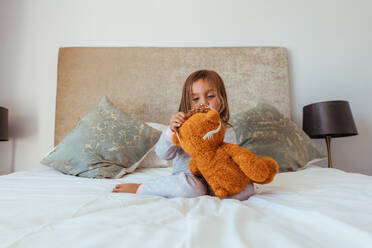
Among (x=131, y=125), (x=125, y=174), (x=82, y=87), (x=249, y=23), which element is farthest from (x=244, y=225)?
(x=249, y=23)

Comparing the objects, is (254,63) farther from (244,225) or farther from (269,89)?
(244,225)

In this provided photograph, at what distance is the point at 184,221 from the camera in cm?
41

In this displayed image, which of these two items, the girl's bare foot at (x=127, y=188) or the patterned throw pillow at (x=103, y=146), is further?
the patterned throw pillow at (x=103, y=146)

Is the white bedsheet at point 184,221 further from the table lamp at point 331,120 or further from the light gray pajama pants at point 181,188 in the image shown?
the table lamp at point 331,120

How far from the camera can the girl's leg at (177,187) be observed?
674mm

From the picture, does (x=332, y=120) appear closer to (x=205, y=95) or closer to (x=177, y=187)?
(x=205, y=95)

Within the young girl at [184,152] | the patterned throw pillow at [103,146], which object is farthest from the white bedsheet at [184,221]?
the patterned throw pillow at [103,146]

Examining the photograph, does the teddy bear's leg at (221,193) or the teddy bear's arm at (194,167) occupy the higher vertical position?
the teddy bear's arm at (194,167)

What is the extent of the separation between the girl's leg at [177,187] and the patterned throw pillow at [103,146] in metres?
0.39

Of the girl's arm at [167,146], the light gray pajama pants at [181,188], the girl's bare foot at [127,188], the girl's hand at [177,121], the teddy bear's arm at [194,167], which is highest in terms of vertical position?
the girl's hand at [177,121]

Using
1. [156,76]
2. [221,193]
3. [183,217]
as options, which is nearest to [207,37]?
[156,76]

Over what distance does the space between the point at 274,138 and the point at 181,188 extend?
29.7 inches

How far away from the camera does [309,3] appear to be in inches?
75.1

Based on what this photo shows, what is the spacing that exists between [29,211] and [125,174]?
2.18ft
